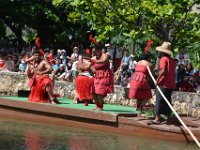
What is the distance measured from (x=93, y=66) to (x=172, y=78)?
221 centimetres

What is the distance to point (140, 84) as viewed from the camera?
13.0 metres

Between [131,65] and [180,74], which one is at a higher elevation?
[131,65]

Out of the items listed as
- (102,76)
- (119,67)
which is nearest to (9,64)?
(119,67)

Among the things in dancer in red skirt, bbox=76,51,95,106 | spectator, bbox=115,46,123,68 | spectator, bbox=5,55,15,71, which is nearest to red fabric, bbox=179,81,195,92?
dancer in red skirt, bbox=76,51,95,106

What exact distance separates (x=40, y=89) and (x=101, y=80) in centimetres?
186

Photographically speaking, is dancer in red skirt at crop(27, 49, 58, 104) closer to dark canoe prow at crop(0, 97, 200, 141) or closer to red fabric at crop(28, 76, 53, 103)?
red fabric at crop(28, 76, 53, 103)

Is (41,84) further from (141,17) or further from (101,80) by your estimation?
(141,17)

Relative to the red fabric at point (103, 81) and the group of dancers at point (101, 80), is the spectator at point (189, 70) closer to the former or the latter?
the group of dancers at point (101, 80)

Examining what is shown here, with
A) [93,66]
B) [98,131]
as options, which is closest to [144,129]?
[98,131]

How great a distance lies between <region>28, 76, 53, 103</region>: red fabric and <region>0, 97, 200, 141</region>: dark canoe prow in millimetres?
370

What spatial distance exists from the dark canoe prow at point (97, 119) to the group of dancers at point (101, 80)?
0.31m

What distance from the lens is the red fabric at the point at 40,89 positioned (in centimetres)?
1432

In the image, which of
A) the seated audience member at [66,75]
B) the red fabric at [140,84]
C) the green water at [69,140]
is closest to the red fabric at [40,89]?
the green water at [69,140]

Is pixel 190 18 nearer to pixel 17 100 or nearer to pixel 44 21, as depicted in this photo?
pixel 17 100
